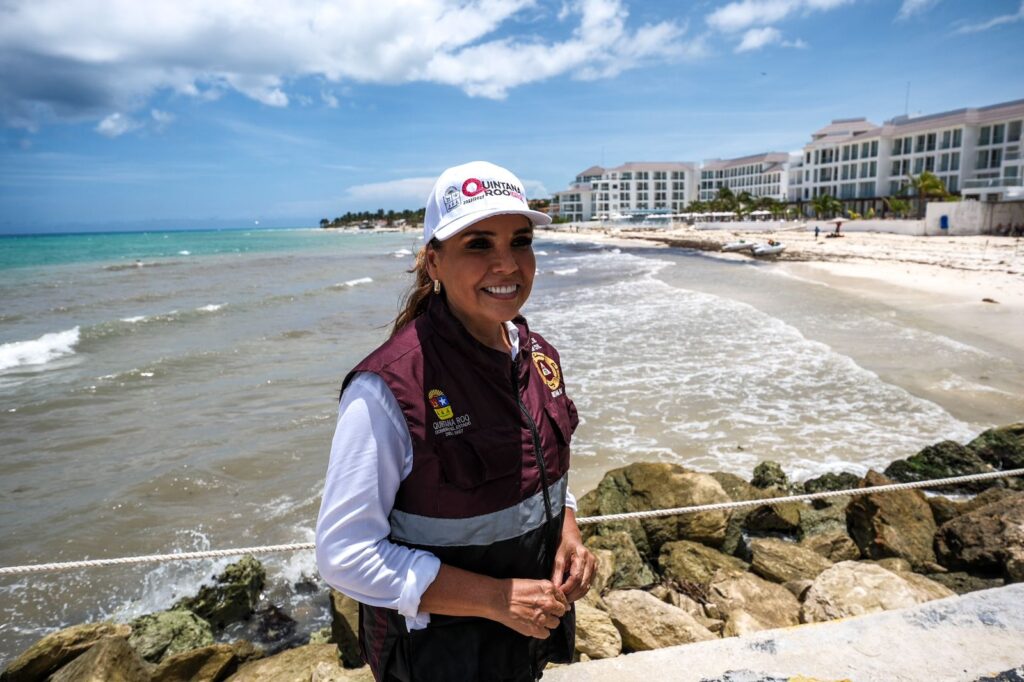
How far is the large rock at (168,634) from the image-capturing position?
13.8 ft

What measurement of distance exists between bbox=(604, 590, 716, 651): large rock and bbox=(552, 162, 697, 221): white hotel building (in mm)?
125749

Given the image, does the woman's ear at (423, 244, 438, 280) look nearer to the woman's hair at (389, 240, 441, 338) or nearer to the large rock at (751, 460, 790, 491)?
the woman's hair at (389, 240, 441, 338)

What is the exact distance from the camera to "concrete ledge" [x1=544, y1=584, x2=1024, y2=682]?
7.88 ft

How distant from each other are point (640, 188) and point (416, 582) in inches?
5269

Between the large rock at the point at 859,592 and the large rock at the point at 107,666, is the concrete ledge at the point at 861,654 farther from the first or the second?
the large rock at the point at 107,666

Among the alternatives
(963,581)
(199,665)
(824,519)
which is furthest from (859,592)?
(199,665)

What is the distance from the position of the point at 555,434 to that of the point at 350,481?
603 millimetres

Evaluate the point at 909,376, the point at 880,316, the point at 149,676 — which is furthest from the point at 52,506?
the point at 880,316

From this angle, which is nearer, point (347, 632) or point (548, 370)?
point (548, 370)

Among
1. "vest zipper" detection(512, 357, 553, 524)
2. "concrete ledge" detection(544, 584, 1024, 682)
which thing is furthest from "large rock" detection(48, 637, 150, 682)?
"vest zipper" detection(512, 357, 553, 524)

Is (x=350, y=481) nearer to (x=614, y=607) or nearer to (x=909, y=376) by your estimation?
(x=614, y=607)

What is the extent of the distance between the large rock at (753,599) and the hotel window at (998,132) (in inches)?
3017

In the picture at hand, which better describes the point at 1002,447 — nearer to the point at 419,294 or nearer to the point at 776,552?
the point at 776,552

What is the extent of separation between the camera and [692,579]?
4.77 metres
